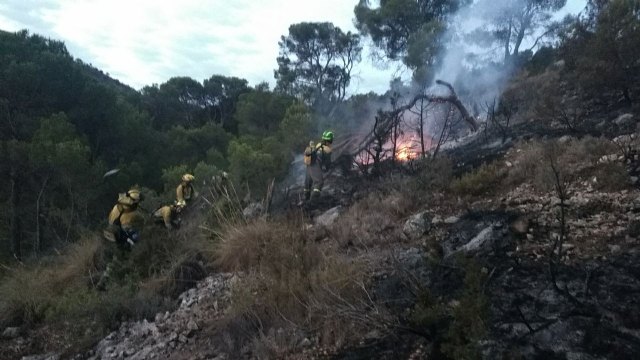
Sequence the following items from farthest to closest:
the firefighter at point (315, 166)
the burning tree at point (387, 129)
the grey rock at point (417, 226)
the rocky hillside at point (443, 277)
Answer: the burning tree at point (387, 129) → the firefighter at point (315, 166) → the grey rock at point (417, 226) → the rocky hillside at point (443, 277)

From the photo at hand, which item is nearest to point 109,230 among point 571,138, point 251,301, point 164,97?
point 251,301

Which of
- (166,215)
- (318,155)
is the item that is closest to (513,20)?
(318,155)

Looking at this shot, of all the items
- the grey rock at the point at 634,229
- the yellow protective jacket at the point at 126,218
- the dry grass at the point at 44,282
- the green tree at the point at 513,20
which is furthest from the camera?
the green tree at the point at 513,20

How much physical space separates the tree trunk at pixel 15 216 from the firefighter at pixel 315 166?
24.8 feet

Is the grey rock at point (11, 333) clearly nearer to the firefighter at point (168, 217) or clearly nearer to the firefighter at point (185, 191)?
the firefighter at point (168, 217)

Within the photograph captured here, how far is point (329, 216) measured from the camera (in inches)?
283

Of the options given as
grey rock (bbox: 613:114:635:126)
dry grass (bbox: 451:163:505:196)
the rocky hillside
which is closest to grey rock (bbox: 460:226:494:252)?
the rocky hillside

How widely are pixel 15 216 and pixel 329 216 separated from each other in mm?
9099

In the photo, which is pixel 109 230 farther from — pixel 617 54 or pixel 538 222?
pixel 617 54

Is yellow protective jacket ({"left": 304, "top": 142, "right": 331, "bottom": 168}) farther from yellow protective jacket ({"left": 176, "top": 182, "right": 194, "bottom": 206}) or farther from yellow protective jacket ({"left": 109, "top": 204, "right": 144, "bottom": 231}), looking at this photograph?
yellow protective jacket ({"left": 109, "top": 204, "right": 144, "bottom": 231})

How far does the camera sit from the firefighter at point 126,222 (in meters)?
6.80

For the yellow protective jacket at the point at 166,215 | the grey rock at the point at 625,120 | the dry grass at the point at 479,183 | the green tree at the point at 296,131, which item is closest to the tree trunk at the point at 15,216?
the yellow protective jacket at the point at 166,215

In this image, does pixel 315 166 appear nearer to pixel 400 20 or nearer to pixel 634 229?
pixel 634 229

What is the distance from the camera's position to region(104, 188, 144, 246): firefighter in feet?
22.3
